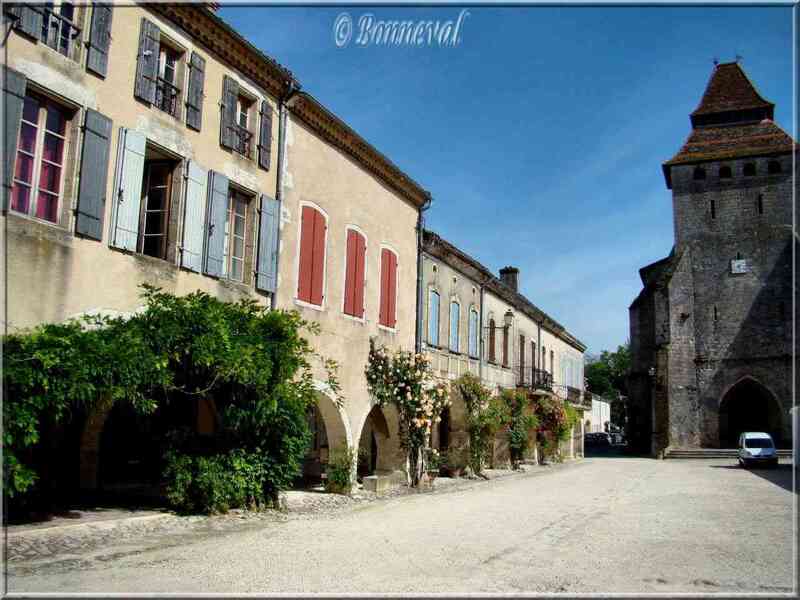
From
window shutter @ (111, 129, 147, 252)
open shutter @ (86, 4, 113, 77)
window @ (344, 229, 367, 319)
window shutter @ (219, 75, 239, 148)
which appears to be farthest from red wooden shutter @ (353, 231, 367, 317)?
open shutter @ (86, 4, 113, 77)

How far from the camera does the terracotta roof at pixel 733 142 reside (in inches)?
1513

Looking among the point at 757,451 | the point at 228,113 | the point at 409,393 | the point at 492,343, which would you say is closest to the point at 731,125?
the point at 757,451

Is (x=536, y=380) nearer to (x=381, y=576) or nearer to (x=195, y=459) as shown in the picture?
(x=195, y=459)

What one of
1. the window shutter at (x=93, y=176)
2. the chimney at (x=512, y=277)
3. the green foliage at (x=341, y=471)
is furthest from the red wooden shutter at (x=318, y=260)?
the chimney at (x=512, y=277)

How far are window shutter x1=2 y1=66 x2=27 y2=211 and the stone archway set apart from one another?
3671cm

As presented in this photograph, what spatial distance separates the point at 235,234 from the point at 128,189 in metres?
2.62

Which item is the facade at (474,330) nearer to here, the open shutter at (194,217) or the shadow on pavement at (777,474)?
the shadow on pavement at (777,474)

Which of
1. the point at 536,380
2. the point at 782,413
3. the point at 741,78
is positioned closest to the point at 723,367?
the point at 782,413

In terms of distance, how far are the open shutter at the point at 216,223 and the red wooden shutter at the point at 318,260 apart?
2590mm

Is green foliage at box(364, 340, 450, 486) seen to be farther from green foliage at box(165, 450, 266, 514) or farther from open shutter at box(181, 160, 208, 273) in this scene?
open shutter at box(181, 160, 208, 273)

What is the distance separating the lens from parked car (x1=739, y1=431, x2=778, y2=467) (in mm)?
27938

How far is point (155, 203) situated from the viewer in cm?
1092

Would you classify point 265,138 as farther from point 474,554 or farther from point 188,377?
point 474,554

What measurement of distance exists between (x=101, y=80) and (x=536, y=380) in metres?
24.1
